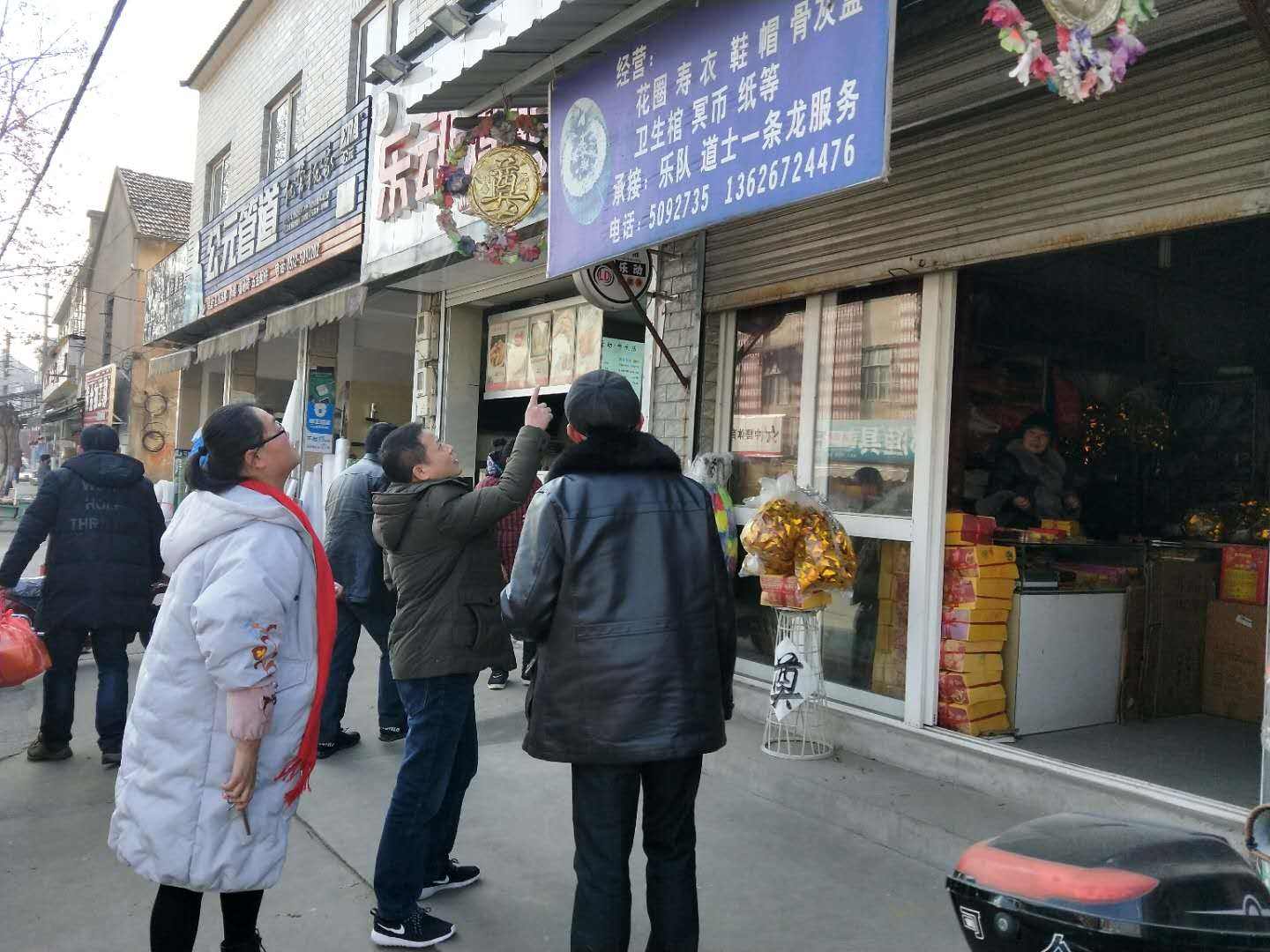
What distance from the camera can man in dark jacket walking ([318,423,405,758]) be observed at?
201 inches

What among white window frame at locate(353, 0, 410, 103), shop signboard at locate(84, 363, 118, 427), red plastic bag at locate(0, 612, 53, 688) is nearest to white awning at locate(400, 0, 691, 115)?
red plastic bag at locate(0, 612, 53, 688)

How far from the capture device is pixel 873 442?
5262 millimetres

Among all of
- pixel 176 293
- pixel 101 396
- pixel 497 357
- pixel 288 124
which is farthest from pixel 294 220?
pixel 101 396

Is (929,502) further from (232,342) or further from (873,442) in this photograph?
(232,342)

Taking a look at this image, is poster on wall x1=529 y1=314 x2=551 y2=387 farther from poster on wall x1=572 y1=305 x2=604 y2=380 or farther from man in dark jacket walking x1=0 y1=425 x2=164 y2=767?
man in dark jacket walking x1=0 y1=425 x2=164 y2=767

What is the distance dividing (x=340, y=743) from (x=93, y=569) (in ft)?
5.15

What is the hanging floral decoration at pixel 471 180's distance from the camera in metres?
5.88

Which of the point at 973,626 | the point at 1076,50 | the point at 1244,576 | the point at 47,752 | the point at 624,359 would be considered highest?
the point at 1076,50

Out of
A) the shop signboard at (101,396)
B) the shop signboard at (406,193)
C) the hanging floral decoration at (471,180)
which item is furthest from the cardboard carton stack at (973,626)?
the shop signboard at (101,396)

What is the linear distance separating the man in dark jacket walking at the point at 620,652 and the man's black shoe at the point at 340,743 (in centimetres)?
291

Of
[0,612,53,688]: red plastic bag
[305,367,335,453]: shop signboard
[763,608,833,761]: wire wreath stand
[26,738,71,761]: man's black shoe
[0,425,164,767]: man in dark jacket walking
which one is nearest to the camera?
[0,612,53,688]: red plastic bag

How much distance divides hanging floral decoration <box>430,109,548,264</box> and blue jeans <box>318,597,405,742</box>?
253cm

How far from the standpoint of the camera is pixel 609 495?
2654mm

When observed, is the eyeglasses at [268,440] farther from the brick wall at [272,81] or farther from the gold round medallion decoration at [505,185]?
the brick wall at [272,81]
